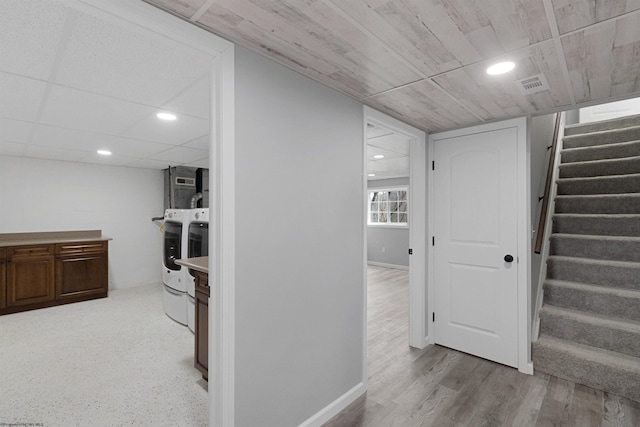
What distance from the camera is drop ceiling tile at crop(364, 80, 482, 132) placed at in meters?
2.05

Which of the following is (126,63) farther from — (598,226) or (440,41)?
(598,226)

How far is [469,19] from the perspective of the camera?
1.30m

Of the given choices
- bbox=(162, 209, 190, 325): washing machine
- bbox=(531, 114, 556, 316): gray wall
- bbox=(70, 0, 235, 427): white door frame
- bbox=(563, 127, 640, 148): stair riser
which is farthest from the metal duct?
bbox=(563, 127, 640, 148): stair riser

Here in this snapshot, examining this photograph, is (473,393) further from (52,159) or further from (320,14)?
(52,159)

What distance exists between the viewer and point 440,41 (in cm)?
146

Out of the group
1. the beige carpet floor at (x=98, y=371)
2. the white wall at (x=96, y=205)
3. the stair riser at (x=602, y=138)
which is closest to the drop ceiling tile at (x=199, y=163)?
the white wall at (x=96, y=205)

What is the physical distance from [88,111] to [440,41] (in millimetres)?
2725

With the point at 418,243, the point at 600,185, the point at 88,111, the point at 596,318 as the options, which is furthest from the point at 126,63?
the point at 600,185

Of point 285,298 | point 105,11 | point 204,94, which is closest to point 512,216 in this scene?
point 285,298

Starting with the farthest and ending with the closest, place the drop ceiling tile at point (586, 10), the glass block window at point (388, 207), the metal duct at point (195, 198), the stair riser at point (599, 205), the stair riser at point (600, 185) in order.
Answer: the glass block window at point (388, 207) → the metal duct at point (195, 198) → the stair riser at point (600, 185) → the stair riser at point (599, 205) → the drop ceiling tile at point (586, 10)

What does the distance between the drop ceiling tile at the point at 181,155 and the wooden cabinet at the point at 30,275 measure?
2035mm

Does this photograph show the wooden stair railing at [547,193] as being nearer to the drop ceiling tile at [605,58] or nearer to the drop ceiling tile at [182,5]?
the drop ceiling tile at [605,58]

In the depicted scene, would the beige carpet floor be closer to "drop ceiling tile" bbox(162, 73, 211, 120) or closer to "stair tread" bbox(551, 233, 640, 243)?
"drop ceiling tile" bbox(162, 73, 211, 120)

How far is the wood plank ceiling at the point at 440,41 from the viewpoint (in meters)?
1.23
